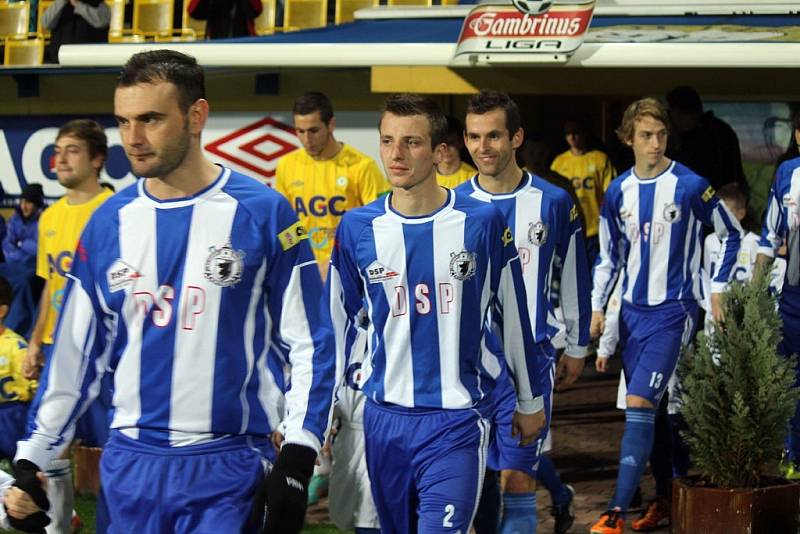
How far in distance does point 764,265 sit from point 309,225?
3.09 m

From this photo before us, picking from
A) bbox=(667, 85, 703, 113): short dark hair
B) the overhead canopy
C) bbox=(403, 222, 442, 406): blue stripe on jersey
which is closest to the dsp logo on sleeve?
bbox=(403, 222, 442, 406): blue stripe on jersey

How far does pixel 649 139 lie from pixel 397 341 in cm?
335

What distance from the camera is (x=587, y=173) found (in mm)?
13633

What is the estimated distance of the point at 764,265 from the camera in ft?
26.4

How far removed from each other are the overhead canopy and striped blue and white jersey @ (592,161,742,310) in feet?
11.5

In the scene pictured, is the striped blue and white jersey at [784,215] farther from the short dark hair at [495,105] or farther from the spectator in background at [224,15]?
the spectator in background at [224,15]

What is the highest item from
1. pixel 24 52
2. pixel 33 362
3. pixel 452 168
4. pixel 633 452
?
pixel 24 52

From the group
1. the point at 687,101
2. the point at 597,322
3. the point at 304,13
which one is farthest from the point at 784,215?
the point at 304,13

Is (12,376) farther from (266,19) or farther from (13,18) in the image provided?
(13,18)

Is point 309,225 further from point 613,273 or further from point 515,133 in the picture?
point 515,133

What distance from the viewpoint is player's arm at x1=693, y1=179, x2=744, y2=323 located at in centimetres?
838

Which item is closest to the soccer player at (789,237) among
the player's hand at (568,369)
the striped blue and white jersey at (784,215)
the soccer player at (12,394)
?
the striped blue and white jersey at (784,215)

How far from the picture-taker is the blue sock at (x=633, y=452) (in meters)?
7.93

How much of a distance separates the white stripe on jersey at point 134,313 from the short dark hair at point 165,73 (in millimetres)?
339
